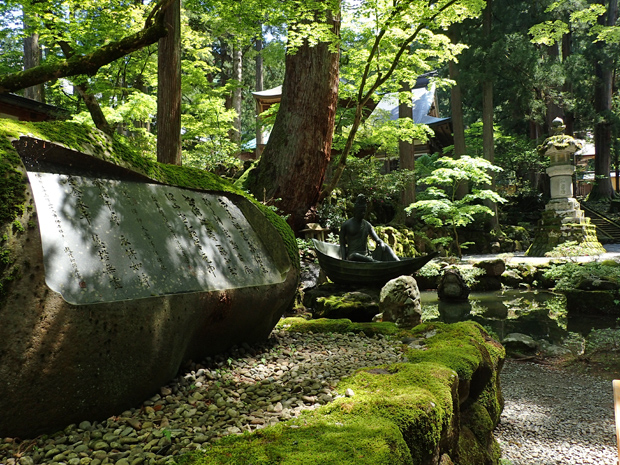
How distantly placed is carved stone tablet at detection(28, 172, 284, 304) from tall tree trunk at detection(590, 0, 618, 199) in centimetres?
2404

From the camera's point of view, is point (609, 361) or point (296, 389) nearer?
point (296, 389)

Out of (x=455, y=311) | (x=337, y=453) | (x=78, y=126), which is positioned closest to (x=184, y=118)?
(x=455, y=311)

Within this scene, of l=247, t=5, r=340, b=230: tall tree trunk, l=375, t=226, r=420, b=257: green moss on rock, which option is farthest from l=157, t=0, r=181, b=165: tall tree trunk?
l=375, t=226, r=420, b=257: green moss on rock

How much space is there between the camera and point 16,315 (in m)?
2.10

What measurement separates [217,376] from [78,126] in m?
2.07

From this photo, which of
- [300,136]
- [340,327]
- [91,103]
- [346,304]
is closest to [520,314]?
[346,304]

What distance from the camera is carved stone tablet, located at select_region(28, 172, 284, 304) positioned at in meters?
2.50

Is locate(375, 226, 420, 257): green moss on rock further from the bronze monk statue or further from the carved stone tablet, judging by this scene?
the carved stone tablet

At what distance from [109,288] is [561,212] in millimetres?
16594

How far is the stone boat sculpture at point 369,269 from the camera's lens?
759 cm

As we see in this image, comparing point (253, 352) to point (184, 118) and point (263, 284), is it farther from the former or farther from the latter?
point (184, 118)

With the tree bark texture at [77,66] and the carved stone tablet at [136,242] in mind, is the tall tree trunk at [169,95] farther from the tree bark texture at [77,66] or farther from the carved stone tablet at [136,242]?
the carved stone tablet at [136,242]

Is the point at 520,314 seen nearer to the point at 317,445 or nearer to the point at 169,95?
the point at 317,445

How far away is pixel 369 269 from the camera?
762 cm
